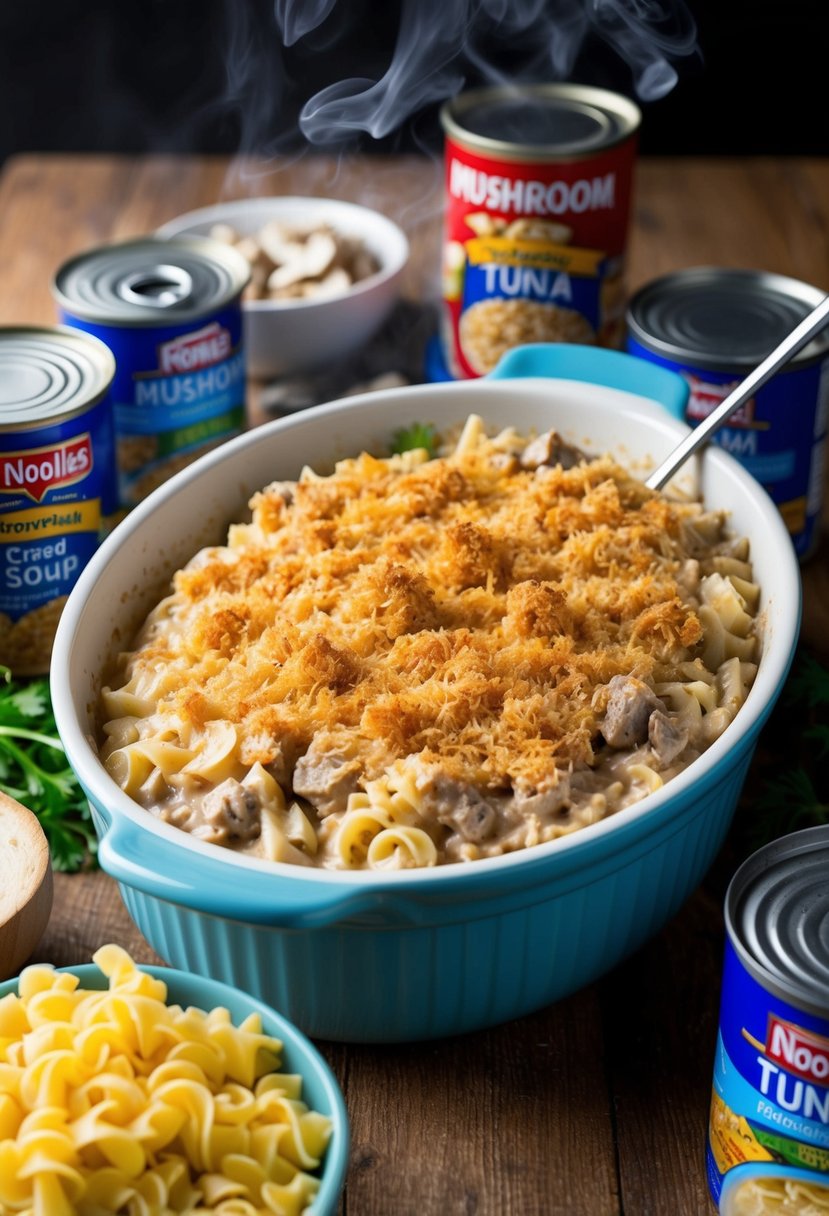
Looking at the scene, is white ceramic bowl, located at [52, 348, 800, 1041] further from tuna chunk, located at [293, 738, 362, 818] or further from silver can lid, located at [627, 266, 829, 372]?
silver can lid, located at [627, 266, 829, 372]

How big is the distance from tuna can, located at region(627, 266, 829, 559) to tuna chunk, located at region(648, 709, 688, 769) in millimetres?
950

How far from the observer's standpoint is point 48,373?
3.06 metres

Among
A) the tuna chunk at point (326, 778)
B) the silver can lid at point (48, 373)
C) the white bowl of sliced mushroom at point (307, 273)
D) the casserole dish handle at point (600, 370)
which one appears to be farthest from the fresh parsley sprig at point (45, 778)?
the white bowl of sliced mushroom at point (307, 273)

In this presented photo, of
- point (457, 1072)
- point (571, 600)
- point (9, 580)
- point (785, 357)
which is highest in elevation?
point (785, 357)

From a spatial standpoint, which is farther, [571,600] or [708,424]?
[708,424]

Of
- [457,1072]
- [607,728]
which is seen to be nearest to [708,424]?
[607,728]

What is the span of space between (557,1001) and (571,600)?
688 millimetres

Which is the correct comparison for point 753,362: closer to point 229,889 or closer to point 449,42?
point 449,42

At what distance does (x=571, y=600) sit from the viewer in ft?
8.57

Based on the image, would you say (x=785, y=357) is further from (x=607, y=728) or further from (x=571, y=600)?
(x=607, y=728)

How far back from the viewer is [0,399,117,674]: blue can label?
2.88 metres

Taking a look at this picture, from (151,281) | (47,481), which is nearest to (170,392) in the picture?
(151,281)

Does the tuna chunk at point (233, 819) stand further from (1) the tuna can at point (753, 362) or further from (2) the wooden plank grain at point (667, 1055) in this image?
(1) the tuna can at point (753, 362)

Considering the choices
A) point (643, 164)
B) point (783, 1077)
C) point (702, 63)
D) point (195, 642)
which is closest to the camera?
point (783, 1077)
